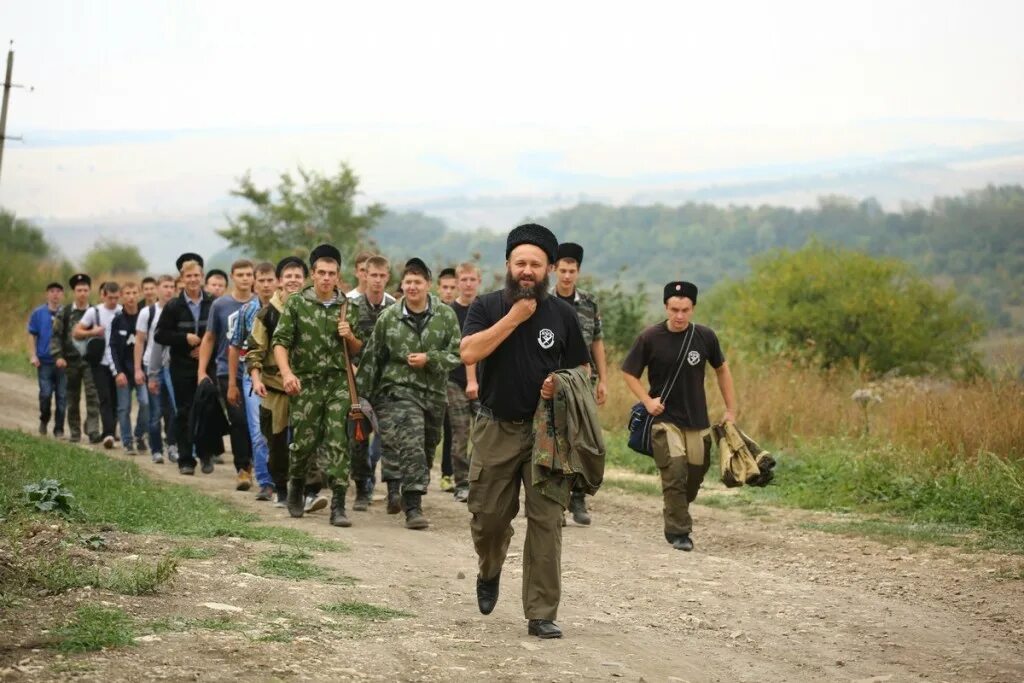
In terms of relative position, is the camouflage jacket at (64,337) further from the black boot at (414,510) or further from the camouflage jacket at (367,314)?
the black boot at (414,510)

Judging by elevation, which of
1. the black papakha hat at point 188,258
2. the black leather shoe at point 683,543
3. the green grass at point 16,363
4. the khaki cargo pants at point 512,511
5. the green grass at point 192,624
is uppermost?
the black papakha hat at point 188,258

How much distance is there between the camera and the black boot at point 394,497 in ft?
43.4

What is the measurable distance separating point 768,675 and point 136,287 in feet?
42.4

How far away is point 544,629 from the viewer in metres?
7.97

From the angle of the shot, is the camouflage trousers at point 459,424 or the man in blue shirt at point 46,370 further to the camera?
the man in blue shirt at point 46,370

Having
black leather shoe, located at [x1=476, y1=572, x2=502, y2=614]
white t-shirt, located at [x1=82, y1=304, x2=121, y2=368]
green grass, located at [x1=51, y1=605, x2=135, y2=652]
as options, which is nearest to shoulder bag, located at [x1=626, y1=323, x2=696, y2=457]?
black leather shoe, located at [x1=476, y1=572, x2=502, y2=614]

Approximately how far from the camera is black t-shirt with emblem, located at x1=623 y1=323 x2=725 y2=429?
1196cm

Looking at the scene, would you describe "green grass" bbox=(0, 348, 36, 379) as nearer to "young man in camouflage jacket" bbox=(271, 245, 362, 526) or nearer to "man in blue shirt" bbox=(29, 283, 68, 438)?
"man in blue shirt" bbox=(29, 283, 68, 438)

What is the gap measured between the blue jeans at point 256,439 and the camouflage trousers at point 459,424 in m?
1.87

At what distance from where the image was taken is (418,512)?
12453mm

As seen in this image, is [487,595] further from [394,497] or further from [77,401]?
[77,401]

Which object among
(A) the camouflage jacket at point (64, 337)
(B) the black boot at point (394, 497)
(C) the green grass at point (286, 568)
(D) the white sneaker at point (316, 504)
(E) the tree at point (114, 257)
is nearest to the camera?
(C) the green grass at point (286, 568)

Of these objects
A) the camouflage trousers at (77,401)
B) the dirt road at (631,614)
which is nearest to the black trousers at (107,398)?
the camouflage trousers at (77,401)

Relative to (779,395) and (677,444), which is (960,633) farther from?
(779,395)
